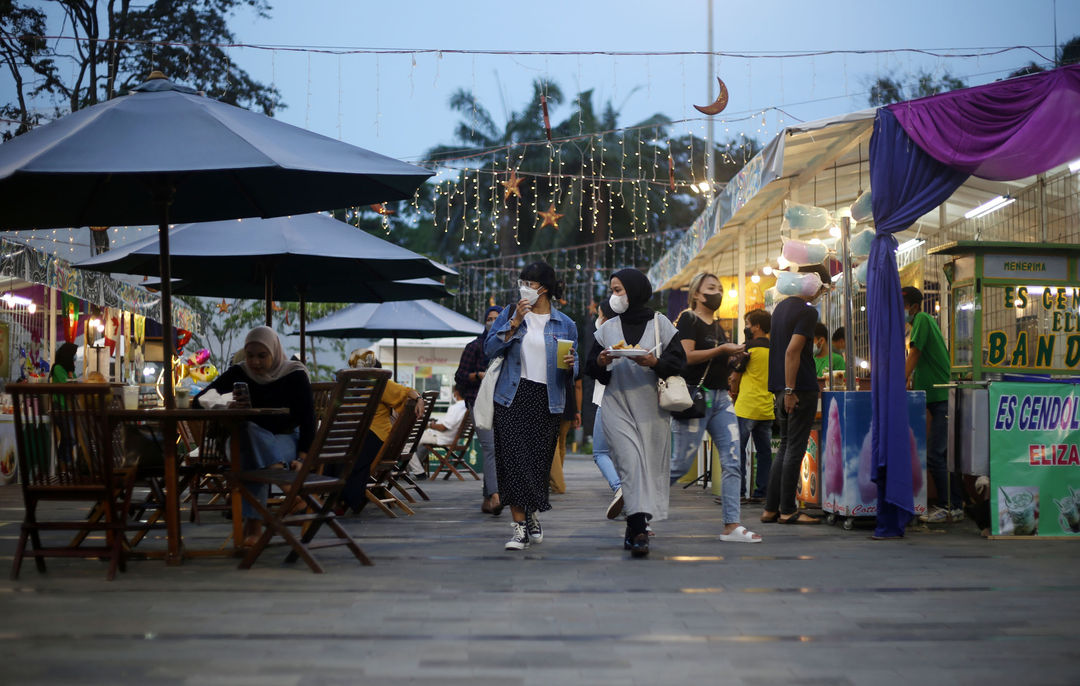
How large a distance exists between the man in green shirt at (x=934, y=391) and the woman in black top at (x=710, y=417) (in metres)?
1.66

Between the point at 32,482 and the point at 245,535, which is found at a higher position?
the point at 32,482

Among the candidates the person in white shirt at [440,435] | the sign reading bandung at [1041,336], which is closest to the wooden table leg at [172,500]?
the sign reading bandung at [1041,336]

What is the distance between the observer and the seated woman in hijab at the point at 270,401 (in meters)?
6.90

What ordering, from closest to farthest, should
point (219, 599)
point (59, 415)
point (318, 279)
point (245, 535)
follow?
point (219, 599), point (59, 415), point (245, 535), point (318, 279)

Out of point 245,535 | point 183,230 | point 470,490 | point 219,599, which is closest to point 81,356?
point 470,490

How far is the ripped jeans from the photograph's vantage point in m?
7.43

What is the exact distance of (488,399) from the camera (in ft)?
24.2

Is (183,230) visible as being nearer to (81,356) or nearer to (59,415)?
(59,415)

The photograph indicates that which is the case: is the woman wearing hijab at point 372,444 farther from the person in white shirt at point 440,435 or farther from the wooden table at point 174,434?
the person in white shirt at point 440,435

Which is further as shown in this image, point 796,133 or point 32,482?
point 796,133

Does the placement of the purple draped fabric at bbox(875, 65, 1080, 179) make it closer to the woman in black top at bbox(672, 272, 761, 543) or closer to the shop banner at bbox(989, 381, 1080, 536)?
the shop banner at bbox(989, 381, 1080, 536)

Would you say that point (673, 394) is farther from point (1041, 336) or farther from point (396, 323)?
point (396, 323)

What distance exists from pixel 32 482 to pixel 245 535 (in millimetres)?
1367

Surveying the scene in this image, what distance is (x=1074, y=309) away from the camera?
823cm
